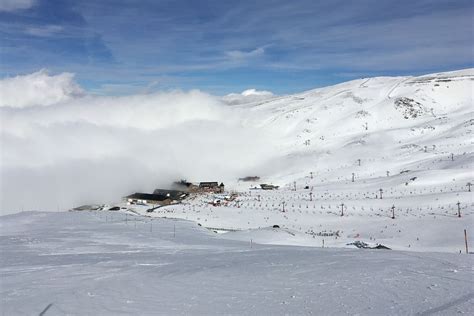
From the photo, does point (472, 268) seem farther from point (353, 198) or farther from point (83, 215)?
point (353, 198)

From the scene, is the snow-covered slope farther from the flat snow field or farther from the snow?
the flat snow field

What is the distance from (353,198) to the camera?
49.1 metres

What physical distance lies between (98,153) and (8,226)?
462 feet

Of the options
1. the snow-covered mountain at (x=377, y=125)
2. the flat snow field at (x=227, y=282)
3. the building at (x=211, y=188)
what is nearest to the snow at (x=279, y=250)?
the flat snow field at (x=227, y=282)

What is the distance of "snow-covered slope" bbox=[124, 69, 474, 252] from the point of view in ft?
111

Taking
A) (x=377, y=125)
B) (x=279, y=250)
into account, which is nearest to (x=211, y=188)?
(x=279, y=250)

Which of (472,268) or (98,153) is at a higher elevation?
(98,153)

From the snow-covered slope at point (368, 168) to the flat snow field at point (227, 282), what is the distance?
43.1ft

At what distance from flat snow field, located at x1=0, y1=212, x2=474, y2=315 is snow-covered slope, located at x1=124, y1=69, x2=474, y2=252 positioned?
13148mm

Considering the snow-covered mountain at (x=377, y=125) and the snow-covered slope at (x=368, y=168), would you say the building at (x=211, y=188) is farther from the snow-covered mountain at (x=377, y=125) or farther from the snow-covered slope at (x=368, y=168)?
the snow-covered mountain at (x=377, y=125)

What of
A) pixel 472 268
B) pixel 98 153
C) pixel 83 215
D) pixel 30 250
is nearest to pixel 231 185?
pixel 83 215

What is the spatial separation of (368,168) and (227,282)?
6671 cm

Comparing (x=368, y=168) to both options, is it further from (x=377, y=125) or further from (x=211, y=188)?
(x=377, y=125)

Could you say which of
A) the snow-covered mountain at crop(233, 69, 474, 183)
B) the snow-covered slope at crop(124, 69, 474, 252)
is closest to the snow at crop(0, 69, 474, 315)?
the snow-covered slope at crop(124, 69, 474, 252)
